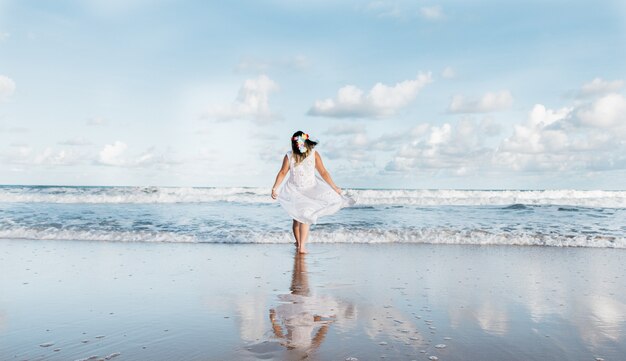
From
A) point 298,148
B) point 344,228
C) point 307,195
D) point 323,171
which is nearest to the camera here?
point 298,148

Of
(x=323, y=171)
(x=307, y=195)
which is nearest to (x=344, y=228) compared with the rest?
(x=307, y=195)

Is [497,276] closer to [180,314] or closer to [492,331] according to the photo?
[492,331]

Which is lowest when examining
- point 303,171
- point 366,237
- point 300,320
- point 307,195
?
point 300,320

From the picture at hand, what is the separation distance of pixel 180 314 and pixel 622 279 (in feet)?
19.2

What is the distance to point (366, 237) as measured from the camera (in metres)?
10.5

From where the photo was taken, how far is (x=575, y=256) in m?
8.58

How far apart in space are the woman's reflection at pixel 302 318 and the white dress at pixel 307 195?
2912 millimetres

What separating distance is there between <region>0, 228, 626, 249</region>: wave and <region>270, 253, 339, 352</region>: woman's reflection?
486 cm

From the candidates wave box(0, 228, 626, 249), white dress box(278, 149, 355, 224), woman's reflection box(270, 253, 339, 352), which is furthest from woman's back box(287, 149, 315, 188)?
woman's reflection box(270, 253, 339, 352)

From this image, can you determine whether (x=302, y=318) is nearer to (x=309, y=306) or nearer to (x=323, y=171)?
(x=309, y=306)

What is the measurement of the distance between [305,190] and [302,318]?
4695 mm

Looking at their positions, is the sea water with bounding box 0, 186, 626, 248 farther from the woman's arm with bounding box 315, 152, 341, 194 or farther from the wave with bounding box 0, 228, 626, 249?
the woman's arm with bounding box 315, 152, 341, 194

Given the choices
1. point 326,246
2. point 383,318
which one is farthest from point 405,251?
point 383,318

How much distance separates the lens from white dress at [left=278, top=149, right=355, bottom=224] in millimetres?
8531
